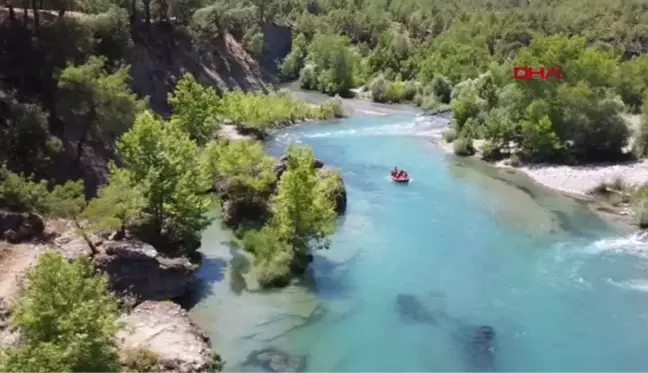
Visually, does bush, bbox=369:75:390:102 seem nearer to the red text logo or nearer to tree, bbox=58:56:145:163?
the red text logo

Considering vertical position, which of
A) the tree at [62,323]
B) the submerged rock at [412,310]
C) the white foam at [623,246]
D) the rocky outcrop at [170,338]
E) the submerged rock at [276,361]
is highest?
the tree at [62,323]

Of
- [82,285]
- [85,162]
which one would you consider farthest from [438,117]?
[82,285]

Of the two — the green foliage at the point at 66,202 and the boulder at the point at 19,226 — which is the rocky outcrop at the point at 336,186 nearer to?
the green foliage at the point at 66,202

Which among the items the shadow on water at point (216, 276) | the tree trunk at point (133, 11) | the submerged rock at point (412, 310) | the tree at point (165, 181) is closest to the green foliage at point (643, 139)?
the submerged rock at point (412, 310)

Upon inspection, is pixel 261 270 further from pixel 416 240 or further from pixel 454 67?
pixel 454 67

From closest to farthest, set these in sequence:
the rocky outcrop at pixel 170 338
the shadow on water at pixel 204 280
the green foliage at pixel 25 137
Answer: the rocky outcrop at pixel 170 338 < the shadow on water at pixel 204 280 < the green foliage at pixel 25 137

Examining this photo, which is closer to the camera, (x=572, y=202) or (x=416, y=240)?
(x=416, y=240)
